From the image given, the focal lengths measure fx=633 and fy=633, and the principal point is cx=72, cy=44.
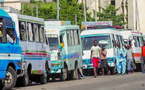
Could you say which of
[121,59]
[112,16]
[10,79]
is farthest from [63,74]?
[112,16]

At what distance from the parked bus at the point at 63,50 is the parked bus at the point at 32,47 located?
2.33 m

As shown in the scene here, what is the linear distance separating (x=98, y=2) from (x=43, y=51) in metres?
101

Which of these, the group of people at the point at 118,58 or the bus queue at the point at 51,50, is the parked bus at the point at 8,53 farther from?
the group of people at the point at 118,58

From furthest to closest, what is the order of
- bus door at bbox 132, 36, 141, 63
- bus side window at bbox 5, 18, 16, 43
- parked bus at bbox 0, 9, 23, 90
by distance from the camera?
bus door at bbox 132, 36, 141, 63, bus side window at bbox 5, 18, 16, 43, parked bus at bbox 0, 9, 23, 90

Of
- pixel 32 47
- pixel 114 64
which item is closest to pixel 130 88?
pixel 32 47

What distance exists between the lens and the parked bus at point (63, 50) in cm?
2831

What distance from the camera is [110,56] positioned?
35656 mm

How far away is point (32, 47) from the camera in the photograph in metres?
23.4

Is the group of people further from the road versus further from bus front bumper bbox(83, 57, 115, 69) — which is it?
the road

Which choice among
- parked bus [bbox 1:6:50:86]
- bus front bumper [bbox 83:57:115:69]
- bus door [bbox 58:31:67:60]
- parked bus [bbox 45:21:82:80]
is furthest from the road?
bus front bumper [bbox 83:57:115:69]

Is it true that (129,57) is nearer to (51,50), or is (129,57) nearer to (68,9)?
(51,50)

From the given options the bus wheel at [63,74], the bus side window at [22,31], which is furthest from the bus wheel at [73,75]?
the bus side window at [22,31]

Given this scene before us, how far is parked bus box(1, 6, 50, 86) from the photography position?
2231 cm

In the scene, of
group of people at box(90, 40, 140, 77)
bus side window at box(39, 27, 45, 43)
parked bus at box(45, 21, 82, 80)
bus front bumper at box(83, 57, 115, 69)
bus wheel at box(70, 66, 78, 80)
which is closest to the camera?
bus side window at box(39, 27, 45, 43)
